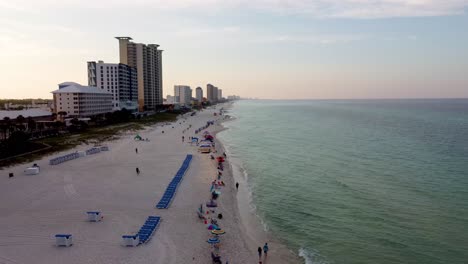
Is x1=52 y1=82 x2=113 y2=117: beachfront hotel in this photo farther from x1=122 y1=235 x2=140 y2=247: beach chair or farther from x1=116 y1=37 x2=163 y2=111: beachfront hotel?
x1=122 y1=235 x2=140 y2=247: beach chair

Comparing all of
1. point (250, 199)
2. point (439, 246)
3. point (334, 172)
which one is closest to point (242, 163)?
point (334, 172)

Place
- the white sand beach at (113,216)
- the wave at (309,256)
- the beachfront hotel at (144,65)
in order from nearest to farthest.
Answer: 1. the white sand beach at (113,216)
2. the wave at (309,256)
3. the beachfront hotel at (144,65)

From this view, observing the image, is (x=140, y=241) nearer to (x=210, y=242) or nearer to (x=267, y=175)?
(x=210, y=242)

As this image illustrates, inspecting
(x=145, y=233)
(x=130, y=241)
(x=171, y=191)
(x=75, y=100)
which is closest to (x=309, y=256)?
(x=145, y=233)

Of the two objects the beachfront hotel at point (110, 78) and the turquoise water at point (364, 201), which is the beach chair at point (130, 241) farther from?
the beachfront hotel at point (110, 78)

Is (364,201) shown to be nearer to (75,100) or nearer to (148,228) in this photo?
(148,228)

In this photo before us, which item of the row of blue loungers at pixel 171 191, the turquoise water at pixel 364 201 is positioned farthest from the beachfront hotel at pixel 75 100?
the row of blue loungers at pixel 171 191

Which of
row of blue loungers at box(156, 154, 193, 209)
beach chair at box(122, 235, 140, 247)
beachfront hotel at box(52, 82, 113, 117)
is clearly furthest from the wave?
beachfront hotel at box(52, 82, 113, 117)
